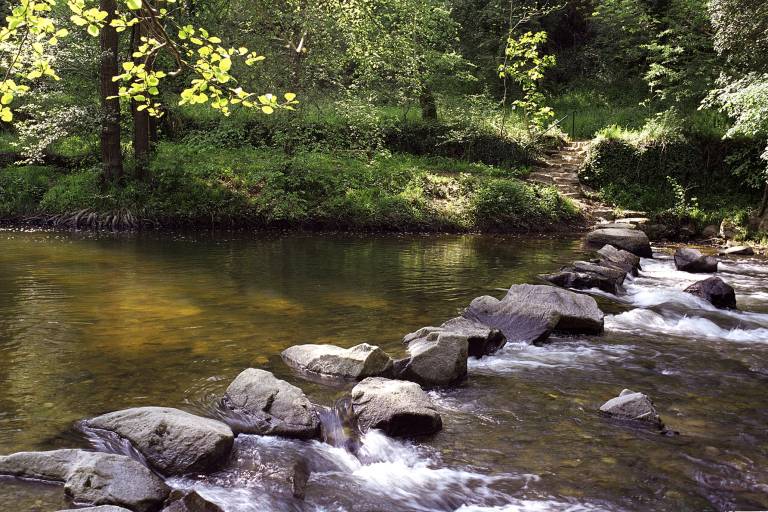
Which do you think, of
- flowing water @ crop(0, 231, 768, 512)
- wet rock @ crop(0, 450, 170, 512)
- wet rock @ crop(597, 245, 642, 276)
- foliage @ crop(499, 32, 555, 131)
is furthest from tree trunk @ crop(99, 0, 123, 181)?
wet rock @ crop(0, 450, 170, 512)

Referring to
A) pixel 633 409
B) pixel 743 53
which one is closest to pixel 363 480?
pixel 633 409

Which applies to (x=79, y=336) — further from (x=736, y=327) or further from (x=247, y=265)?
(x=736, y=327)

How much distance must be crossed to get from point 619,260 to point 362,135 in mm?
11829

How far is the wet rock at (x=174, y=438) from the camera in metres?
4.58

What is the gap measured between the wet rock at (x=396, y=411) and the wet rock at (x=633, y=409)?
163 centimetres

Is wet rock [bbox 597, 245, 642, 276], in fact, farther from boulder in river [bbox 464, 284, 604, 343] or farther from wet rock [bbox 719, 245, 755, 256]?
boulder in river [bbox 464, 284, 604, 343]

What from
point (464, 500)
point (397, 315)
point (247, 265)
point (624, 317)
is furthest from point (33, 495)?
point (247, 265)

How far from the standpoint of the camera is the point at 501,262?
14031 mm

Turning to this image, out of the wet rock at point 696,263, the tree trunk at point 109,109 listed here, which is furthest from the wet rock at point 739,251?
the tree trunk at point 109,109

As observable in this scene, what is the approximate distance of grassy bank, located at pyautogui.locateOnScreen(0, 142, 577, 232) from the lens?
60.1 ft

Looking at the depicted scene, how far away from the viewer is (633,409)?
18.5 ft

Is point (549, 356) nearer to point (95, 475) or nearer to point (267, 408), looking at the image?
point (267, 408)

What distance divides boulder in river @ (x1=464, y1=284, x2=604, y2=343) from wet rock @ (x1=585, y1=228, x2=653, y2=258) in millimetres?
7474

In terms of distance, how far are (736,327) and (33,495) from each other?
29.4 feet
